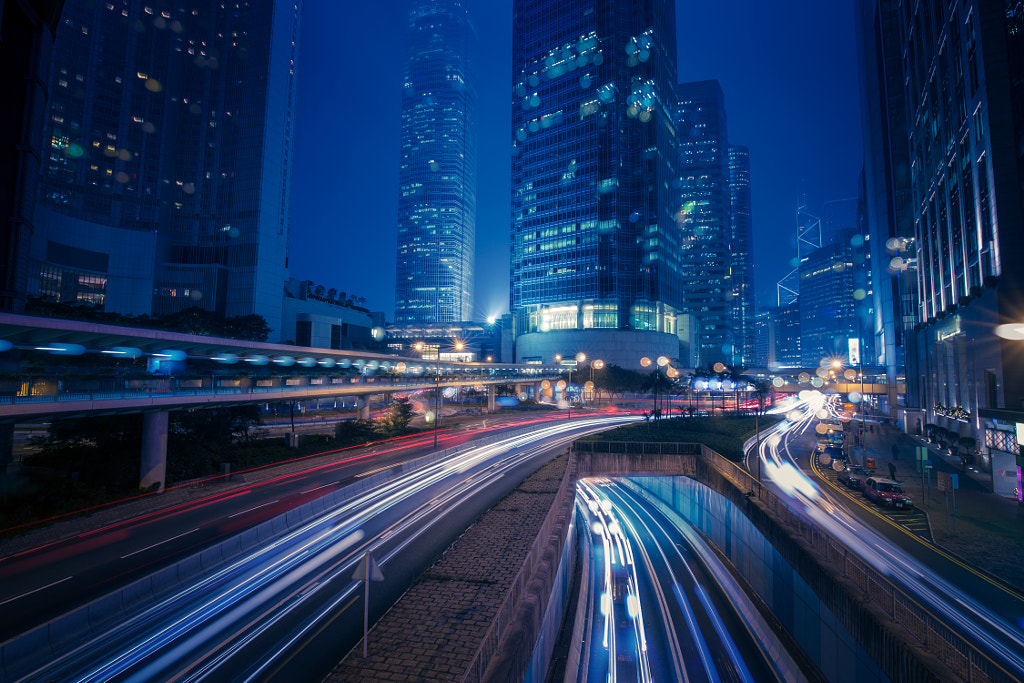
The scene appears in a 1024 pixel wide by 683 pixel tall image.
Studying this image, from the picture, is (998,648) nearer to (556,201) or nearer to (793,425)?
(793,425)

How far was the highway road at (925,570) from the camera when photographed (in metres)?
12.0

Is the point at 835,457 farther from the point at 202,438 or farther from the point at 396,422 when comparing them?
the point at 202,438

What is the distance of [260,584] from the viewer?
13.1m

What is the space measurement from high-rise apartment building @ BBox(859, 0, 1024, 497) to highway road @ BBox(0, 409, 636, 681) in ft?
104

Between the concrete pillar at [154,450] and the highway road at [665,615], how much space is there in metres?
22.0

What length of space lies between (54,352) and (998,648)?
40.2 meters

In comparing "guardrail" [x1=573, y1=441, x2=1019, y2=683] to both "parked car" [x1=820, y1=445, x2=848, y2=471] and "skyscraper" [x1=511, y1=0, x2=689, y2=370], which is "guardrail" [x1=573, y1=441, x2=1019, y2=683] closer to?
"parked car" [x1=820, y1=445, x2=848, y2=471]

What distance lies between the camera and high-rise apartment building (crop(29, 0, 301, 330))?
78250 millimetres

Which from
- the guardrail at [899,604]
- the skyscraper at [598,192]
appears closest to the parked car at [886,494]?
the guardrail at [899,604]

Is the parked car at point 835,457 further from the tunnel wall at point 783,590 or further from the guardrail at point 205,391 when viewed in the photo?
the guardrail at point 205,391

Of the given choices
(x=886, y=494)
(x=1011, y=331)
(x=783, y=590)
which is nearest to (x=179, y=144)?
(x=783, y=590)

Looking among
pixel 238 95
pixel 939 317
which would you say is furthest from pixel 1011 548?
pixel 238 95

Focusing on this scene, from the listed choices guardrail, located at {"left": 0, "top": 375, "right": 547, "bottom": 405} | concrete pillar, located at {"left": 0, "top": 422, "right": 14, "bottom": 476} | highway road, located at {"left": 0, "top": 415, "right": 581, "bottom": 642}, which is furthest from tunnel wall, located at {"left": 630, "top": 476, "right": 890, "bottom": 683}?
concrete pillar, located at {"left": 0, "top": 422, "right": 14, "bottom": 476}

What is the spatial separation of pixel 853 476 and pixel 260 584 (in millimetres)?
32970
